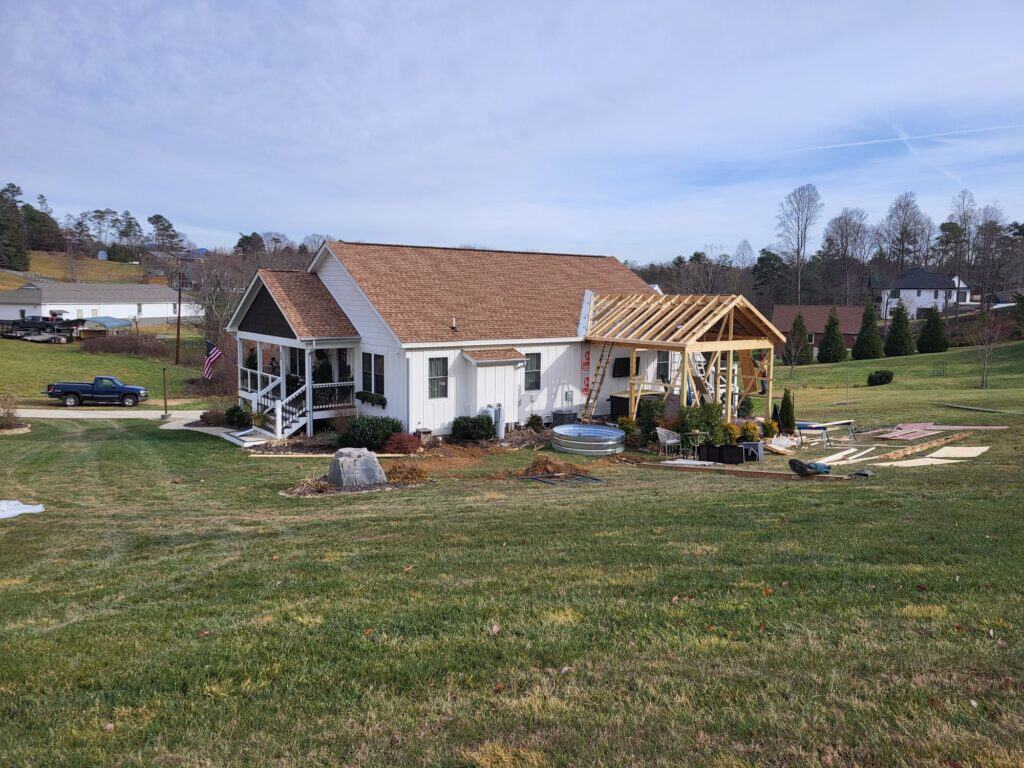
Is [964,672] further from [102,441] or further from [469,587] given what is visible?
[102,441]

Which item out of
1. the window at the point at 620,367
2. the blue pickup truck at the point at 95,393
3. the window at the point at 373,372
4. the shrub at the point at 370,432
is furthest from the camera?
the blue pickup truck at the point at 95,393

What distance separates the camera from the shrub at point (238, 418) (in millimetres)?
25927

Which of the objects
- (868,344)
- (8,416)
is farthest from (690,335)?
(868,344)

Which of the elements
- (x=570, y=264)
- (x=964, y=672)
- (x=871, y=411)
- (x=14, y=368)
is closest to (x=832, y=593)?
(x=964, y=672)

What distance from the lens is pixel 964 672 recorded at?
16.9 ft

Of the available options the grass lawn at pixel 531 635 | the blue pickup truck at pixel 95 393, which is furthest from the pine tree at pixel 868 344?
the blue pickup truck at pixel 95 393

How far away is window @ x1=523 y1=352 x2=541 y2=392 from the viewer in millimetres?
25094

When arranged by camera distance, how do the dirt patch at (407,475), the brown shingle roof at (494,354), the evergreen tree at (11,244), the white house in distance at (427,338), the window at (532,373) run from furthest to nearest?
the evergreen tree at (11,244) < the window at (532,373) < the brown shingle roof at (494,354) < the white house in distance at (427,338) < the dirt patch at (407,475)

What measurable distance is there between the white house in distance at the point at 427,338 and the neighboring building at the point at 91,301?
191ft

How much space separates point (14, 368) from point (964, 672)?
54.2 m

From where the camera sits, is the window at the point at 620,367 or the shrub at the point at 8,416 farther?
the window at the point at 620,367

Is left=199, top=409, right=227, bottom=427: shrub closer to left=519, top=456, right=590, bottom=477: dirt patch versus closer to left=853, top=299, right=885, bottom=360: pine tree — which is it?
left=519, top=456, right=590, bottom=477: dirt patch

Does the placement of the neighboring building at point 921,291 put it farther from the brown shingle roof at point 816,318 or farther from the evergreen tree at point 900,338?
the evergreen tree at point 900,338

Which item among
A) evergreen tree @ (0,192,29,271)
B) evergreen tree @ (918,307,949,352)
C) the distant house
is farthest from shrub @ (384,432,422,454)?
evergreen tree @ (0,192,29,271)
